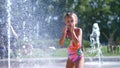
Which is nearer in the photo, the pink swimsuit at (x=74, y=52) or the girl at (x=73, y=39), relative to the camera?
the girl at (x=73, y=39)

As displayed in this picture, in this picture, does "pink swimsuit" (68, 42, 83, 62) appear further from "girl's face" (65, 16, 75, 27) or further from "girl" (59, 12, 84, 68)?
"girl's face" (65, 16, 75, 27)

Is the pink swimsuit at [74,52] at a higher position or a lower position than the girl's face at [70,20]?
lower

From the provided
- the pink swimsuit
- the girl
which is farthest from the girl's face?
the pink swimsuit

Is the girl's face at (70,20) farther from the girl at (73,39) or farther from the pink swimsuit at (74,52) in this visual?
the pink swimsuit at (74,52)

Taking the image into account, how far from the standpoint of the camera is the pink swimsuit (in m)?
3.73

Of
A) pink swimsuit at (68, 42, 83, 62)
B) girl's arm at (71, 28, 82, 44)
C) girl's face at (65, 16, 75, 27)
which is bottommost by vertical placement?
pink swimsuit at (68, 42, 83, 62)

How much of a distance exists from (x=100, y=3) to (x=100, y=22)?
2796 millimetres

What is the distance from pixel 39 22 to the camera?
32500 mm

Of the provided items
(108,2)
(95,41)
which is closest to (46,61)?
(95,41)

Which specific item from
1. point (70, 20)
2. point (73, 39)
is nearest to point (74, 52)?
point (73, 39)

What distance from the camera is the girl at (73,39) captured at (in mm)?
3617

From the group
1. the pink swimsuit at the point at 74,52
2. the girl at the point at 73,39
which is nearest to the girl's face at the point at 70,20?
the girl at the point at 73,39

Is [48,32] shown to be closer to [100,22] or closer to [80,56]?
[100,22]

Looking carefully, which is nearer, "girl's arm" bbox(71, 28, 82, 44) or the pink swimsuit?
"girl's arm" bbox(71, 28, 82, 44)
